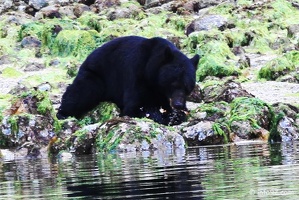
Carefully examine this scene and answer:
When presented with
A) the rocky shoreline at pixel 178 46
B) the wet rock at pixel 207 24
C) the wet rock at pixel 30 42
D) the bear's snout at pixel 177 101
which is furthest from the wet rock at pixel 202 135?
the wet rock at pixel 207 24

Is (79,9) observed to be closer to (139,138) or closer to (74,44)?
(74,44)

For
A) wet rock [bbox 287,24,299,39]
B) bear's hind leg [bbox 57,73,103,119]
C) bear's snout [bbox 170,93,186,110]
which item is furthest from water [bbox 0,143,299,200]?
wet rock [bbox 287,24,299,39]

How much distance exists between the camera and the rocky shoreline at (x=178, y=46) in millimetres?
11523

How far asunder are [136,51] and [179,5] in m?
22.4

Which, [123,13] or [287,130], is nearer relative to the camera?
[287,130]

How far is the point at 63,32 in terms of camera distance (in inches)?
1124

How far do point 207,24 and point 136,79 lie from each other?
16.7 meters

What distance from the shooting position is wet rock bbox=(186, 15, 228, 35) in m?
29.3

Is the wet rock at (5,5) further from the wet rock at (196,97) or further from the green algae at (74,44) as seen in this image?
the wet rock at (196,97)

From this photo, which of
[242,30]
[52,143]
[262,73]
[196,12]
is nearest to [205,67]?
[262,73]

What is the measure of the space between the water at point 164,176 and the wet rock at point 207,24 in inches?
766

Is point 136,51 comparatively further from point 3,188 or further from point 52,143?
point 3,188

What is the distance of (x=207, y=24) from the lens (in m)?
29.4

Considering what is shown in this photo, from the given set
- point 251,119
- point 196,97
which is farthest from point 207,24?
point 251,119
